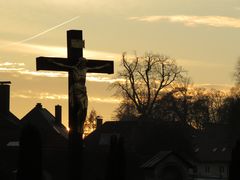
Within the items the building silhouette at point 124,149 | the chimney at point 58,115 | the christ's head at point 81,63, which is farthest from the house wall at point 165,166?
the christ's head at point 81,63

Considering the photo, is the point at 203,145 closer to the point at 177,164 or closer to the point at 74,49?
the point at 177,164

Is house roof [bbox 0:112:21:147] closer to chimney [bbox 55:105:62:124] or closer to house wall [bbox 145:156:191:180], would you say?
house wall [bbox 145:156:191:180]

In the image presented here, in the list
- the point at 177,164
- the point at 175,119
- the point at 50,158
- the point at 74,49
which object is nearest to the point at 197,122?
the point at 175,119

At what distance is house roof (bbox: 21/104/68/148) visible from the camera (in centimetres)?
6831

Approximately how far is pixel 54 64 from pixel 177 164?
33.4 m

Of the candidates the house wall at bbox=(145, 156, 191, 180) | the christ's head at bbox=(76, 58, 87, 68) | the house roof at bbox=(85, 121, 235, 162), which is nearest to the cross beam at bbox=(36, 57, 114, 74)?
the christ's head at bbox=(76, 58, 87, 68)

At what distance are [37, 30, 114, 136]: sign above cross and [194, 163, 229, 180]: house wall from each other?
6712 cm

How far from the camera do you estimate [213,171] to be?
9262cm

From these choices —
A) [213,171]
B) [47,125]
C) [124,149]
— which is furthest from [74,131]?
[213,171]

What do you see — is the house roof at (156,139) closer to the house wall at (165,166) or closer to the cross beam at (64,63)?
the house wall at (165,166)

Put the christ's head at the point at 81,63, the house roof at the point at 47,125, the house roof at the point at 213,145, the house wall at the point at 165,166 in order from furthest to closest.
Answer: the house roof at the point at 213,145, the house roof at the point at 47,125, the house wall at the point at 165,166, the christ's head at the point at 81,63

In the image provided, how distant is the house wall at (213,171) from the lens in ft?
301

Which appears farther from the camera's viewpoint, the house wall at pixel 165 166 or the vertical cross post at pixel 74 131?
the house wall at pixel 165 166

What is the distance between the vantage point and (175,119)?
97.4 metres
